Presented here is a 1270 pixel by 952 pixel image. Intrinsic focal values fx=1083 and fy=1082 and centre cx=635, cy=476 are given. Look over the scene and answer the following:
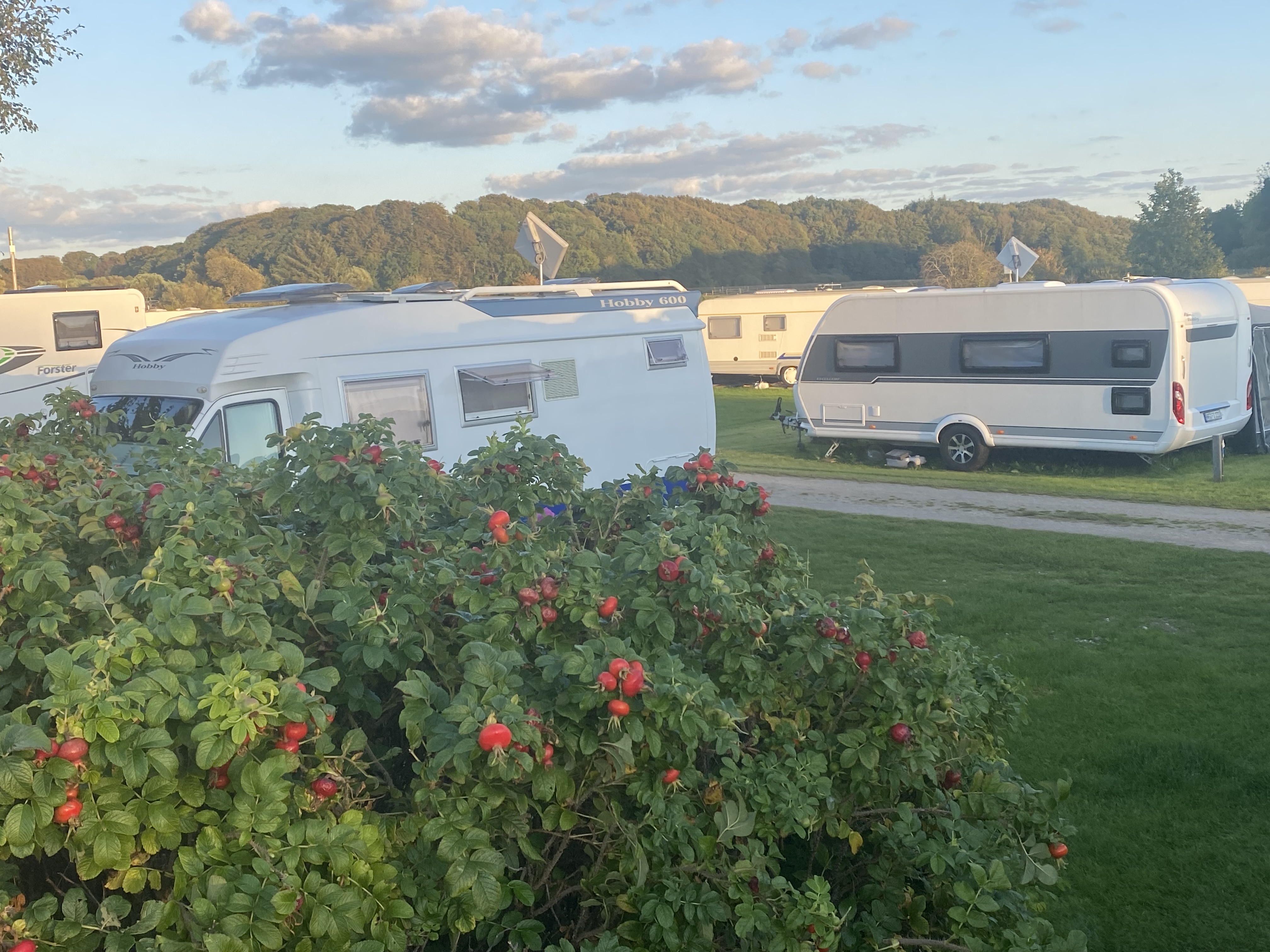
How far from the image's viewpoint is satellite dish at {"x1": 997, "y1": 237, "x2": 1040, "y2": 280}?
19906mm

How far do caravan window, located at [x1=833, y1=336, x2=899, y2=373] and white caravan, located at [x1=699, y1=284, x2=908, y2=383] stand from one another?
12.0 metres

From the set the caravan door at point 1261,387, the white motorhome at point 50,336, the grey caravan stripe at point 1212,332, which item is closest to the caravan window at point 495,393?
the grey caravan stripe at point 1212,332

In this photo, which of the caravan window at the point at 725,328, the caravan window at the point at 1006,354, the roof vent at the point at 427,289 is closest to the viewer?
the roof vent at the point at 427,289

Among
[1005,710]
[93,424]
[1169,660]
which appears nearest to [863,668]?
[1005,710]

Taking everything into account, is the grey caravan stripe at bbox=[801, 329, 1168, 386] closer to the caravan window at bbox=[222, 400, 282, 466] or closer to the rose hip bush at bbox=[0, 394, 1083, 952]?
the caravan window at bbox=[222, 400, 282, 466]

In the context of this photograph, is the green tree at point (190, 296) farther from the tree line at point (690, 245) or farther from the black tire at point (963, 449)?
the black tire at point (963, 449)

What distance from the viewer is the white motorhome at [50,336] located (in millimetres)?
18000

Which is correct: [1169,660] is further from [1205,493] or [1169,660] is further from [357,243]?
[357,243]

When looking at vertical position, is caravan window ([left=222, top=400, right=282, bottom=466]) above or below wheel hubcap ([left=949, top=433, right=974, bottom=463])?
above

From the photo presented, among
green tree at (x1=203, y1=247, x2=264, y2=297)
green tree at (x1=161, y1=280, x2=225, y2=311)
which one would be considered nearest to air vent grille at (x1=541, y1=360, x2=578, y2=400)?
green tree at (x1=161, y1=280, x2=225, y2=311)

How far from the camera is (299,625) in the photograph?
9.48 feet

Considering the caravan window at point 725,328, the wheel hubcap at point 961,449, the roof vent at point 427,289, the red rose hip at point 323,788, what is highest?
the roof vent at point 427,289

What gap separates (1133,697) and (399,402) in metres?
6.06

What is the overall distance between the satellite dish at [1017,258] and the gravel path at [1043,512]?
7054mm
